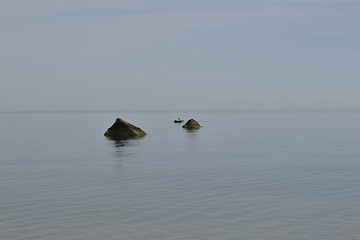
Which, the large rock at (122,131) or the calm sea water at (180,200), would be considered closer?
the calm sea water at (180,200)

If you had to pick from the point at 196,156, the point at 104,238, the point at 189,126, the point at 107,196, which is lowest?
the point at 104,238

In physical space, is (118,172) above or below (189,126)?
below

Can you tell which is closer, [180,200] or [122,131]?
[180,200]

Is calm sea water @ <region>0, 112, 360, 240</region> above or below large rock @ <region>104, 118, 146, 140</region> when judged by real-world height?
below

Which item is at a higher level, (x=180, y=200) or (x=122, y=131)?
(x=122, y=131)

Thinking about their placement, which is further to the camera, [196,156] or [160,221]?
[196,156]

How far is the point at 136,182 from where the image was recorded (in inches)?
1156

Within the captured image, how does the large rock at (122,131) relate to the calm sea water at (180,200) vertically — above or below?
above

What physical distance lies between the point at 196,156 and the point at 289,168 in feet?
42.8

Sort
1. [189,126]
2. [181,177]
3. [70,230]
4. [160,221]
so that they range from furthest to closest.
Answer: [189,126] < [181,177] < [160,221] < [70,230]

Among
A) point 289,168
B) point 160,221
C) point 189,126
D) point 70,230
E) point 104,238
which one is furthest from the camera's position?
point 189,126

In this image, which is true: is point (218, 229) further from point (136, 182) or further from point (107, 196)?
point (136, 182)

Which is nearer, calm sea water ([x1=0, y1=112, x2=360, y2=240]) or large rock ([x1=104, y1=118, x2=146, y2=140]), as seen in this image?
calm sea water ([x1=0, y1=112, x2=360, y2=240])

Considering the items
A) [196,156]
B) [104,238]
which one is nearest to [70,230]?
[104,238]
